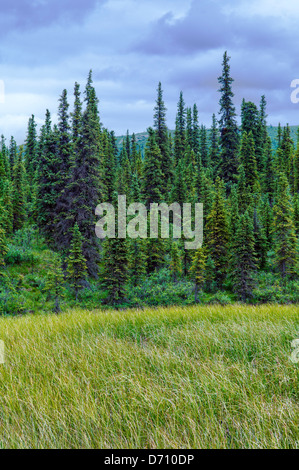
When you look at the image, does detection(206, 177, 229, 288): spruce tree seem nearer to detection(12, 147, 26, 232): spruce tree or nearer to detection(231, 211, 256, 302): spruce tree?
detection(231, 211, 256, 302): spruce tree

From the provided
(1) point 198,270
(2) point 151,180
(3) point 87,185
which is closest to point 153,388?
(1) point 198,270

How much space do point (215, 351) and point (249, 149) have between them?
5244cm

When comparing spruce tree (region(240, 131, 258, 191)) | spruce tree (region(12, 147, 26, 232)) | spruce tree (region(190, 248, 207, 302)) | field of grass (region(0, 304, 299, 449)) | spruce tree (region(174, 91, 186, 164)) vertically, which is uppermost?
spruce tree (region(174, 91, 186, 164))

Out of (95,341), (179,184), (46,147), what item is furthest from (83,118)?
(95,341)

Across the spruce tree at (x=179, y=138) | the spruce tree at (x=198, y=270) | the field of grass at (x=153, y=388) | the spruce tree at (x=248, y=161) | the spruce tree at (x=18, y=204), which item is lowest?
the spruce tree at (x=198, y=270)

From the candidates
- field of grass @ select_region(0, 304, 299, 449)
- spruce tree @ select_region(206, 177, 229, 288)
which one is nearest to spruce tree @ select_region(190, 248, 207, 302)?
spruce tree @ select_region(206, 177, 229, 288)

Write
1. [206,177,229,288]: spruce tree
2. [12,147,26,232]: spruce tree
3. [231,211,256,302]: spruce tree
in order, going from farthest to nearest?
[12,147,26,232]: spruce tree
[206,177,229,288]: spruce tree
[231,211,256,302]: spruce tree

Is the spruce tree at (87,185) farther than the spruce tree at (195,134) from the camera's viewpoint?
No

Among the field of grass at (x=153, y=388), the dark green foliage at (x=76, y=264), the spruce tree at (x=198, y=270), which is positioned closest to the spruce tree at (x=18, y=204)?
the dark green foliage at (x=76, y=264)

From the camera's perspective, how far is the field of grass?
3.47 metres

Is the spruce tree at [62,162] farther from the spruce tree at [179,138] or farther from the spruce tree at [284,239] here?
the spruce tree at [179,138]

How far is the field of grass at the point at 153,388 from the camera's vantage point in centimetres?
347

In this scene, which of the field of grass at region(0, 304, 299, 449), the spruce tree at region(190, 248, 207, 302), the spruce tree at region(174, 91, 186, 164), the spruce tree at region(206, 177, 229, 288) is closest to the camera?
the field of grass at region(0, 304, 299, 449)
